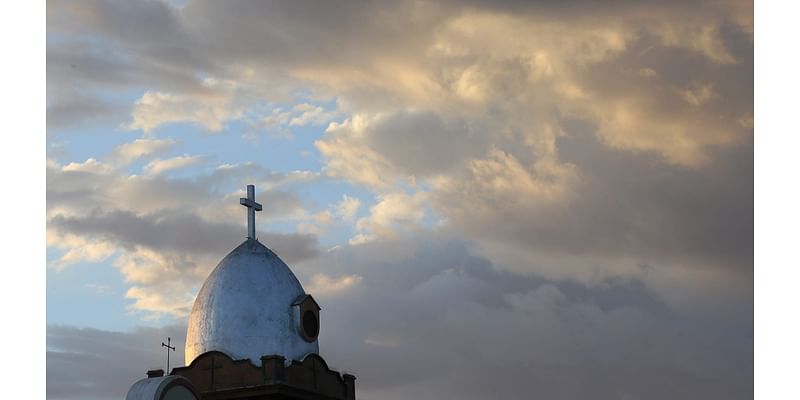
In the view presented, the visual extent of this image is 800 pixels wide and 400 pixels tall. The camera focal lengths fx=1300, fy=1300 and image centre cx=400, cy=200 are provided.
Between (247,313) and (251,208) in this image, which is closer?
(247,313)

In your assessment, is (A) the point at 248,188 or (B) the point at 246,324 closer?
(B) the point at 246,324

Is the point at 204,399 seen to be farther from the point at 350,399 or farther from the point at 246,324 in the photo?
the point at 350,399

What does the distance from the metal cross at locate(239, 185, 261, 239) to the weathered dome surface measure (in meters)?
1.29

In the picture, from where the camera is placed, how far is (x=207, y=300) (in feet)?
151

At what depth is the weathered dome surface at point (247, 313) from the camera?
45062 millimetres

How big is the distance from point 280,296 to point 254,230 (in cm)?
337

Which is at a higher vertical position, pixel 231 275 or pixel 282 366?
pixel 231 275

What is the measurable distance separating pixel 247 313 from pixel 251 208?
480 cm

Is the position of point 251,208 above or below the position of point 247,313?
above

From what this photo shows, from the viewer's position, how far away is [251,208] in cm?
4838

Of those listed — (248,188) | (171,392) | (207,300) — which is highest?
(248,188)

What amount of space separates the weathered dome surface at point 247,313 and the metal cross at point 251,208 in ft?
4.22

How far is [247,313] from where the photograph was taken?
45.2 m
